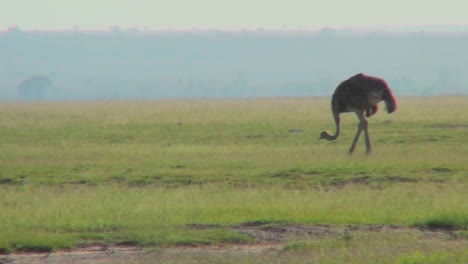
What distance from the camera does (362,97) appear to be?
70.3ft

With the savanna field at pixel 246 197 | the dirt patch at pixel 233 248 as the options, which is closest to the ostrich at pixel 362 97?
the savanna field at pixel 246 197

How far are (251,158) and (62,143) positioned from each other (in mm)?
7886

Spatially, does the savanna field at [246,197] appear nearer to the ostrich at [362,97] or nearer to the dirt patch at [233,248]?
the dirt patch at [233,248]

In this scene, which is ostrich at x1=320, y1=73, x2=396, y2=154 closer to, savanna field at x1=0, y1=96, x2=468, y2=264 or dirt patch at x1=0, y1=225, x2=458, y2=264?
savanna field at x1=0, y1=96, x2=468, y2=264

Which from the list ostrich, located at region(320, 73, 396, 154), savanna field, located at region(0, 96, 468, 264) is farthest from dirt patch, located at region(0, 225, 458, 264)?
ostrich, located at region(320, 73, 396, 154)

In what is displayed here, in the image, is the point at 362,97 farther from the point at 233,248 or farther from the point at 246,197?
the point at 233,248

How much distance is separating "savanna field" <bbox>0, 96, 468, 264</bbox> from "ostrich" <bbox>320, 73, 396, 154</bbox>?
0.70m

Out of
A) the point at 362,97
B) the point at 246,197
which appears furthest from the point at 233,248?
the point at 362,97

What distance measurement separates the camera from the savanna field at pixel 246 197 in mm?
10938

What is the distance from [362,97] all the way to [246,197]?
23.7 feet

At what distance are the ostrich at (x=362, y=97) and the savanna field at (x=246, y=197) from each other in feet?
2.31

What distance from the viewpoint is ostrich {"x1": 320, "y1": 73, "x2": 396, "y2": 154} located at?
21.2 m

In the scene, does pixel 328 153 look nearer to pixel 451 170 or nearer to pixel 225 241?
pixel 451 170

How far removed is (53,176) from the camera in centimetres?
1808
